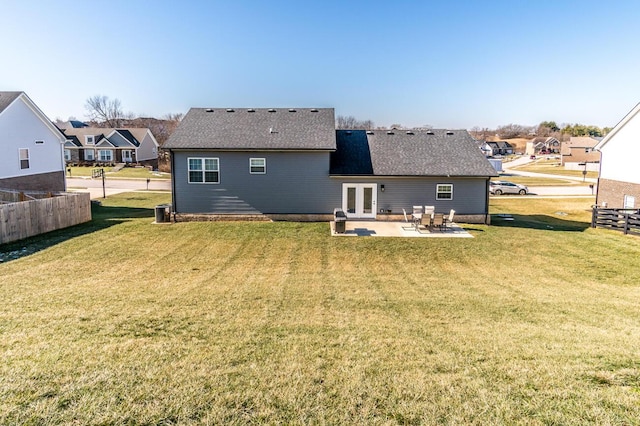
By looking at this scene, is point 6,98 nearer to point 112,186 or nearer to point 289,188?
point 112,186

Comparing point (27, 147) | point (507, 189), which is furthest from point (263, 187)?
point (507, 189)

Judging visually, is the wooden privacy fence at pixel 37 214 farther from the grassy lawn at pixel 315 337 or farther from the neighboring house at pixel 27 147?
the neighboring house at pixel 27 147

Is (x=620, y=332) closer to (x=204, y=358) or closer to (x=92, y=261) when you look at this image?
(x=204, y=358)

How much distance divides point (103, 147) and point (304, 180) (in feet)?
166

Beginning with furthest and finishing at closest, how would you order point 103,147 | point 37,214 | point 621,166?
1. point 103,147
2. point 621,166
3. point 37,214

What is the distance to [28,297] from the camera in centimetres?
880

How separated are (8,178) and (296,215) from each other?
15922 mm

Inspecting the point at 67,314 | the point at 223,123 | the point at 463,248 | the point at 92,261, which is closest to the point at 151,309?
the point at 67,314

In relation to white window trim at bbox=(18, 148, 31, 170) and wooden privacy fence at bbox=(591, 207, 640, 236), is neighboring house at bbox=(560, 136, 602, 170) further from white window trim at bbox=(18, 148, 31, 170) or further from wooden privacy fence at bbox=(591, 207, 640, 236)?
white window trim at bbox=(18, 148, 31, 170)

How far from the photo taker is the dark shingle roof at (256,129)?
20.1 meters

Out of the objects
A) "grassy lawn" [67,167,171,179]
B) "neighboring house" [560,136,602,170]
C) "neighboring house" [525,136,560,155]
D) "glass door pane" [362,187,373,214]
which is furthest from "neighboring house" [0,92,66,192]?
"neighboring house" [525,136,560,155]

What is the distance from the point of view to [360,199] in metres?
20.5

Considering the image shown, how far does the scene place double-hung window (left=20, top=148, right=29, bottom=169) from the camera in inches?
917

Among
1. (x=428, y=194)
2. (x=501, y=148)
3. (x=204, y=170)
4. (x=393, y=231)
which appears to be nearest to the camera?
(x=393, y=231)
